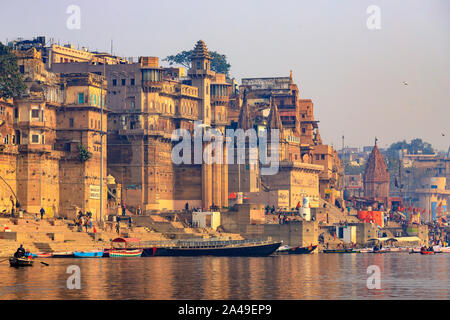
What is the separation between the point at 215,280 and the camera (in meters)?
82.7

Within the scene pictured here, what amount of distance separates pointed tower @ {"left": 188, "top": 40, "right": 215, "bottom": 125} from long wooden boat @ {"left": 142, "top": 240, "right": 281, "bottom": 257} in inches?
1185

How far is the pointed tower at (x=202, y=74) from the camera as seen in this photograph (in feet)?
494

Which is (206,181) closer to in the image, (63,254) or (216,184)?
(216,184)

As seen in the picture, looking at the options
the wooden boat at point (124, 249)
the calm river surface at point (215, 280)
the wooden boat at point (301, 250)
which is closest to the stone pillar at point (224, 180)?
the wooden boat at point (301, 250)

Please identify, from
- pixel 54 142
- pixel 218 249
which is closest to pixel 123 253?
pixel 218 249

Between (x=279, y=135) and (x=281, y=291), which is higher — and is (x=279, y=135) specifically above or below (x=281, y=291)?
above

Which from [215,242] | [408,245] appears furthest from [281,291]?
[408,245]

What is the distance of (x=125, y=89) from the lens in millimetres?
140625

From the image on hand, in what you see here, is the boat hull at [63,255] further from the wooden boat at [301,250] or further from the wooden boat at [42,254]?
the wooden boat at [301,250]

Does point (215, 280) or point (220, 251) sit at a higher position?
point (220, 251)

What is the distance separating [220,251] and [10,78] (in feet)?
92.0

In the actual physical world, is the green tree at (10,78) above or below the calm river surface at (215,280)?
above
